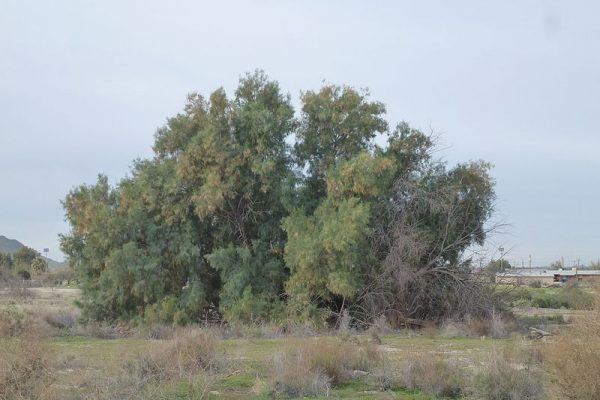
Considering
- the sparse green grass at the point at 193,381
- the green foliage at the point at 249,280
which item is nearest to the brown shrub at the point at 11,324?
the sparse green grass at the point at 193,381

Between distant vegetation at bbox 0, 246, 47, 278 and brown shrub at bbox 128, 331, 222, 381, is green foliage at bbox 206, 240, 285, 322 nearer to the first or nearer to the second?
brown shrub at bbox 128, 331, 222, 381

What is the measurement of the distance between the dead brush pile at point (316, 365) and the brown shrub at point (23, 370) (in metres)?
3.94

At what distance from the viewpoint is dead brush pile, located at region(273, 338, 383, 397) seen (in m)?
11.7

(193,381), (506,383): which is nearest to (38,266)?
Answer: (193,381)

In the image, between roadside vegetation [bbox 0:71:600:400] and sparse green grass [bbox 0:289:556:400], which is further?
roadside vegetation [bbox 0:71:600:400]

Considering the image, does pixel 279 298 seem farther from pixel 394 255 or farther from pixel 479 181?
pixel 479 181

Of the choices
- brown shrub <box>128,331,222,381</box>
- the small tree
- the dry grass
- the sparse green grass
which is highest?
the small tree

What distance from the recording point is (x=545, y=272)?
12294cm

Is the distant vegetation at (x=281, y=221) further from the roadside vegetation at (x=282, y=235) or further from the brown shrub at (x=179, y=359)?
the brown shrub at (x=179, y=359)

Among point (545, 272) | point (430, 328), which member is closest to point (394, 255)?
point (430, 328)

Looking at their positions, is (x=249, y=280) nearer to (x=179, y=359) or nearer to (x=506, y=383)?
(x=179, y=359)

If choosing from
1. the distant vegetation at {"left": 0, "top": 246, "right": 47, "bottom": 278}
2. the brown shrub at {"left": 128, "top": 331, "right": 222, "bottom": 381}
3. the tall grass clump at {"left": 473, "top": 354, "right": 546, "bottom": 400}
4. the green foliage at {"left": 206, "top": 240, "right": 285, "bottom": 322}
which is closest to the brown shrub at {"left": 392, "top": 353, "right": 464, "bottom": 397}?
the tall grass clump at {"left": 473, "top": 354, "right": 546, "bottom": 400}

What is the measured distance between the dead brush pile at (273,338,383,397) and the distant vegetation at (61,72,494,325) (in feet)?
37.6

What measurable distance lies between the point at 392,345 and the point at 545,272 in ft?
368
